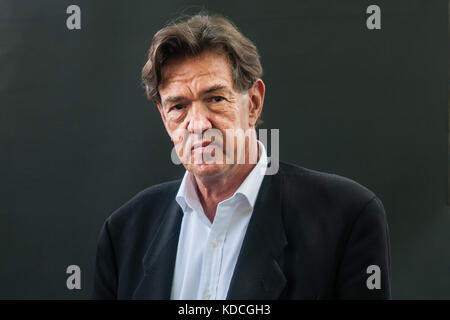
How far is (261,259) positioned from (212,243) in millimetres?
138

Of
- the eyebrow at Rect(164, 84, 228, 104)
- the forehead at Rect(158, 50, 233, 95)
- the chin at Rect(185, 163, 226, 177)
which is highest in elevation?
the forehead at Rect(158, 50, 233, 95)

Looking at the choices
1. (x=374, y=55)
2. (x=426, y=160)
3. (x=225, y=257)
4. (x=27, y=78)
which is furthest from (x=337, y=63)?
(x=27, y=78)

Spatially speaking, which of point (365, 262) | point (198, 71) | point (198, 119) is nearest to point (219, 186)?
point (198, 119)

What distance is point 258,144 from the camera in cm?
127

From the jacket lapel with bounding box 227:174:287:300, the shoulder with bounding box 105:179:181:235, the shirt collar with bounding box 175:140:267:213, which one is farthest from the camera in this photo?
the shoulder with bounding box 105:179:181:235

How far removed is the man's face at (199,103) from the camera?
1.12m

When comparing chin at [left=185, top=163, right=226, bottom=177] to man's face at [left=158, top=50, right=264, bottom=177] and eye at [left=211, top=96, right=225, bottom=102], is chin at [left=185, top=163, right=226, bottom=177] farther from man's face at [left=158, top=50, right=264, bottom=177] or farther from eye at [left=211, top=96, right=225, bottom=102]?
eye at [left=211, top=96, right=225, bottom=102]

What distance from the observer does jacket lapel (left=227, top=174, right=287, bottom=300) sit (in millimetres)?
1075

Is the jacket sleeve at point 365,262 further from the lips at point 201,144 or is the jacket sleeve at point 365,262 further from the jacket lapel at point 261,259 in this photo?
the lips at point 201,144

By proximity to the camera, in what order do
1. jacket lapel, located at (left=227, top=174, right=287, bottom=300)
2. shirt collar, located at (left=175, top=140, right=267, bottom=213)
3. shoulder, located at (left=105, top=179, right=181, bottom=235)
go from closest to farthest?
jacket lapel, located at (left=227, top=174, right=287, bottom=300)
shirt collar, located at (left=175, top=140, right=267, bottom=213)
shoulder, located at (left=105, top=179, right=181, bottom=235)

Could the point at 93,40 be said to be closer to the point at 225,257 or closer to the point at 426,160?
the point at 225,257

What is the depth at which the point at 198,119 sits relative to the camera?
1.11 meters

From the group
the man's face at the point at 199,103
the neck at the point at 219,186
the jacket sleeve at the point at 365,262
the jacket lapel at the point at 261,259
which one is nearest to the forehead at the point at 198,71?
the man's face at the point at 199,103

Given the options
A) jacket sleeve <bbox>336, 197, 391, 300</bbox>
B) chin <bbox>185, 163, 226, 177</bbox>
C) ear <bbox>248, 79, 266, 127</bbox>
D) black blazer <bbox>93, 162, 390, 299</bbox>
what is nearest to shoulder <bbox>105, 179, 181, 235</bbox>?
black blazer <bbox>93, 162, 390, 299</bbox>
